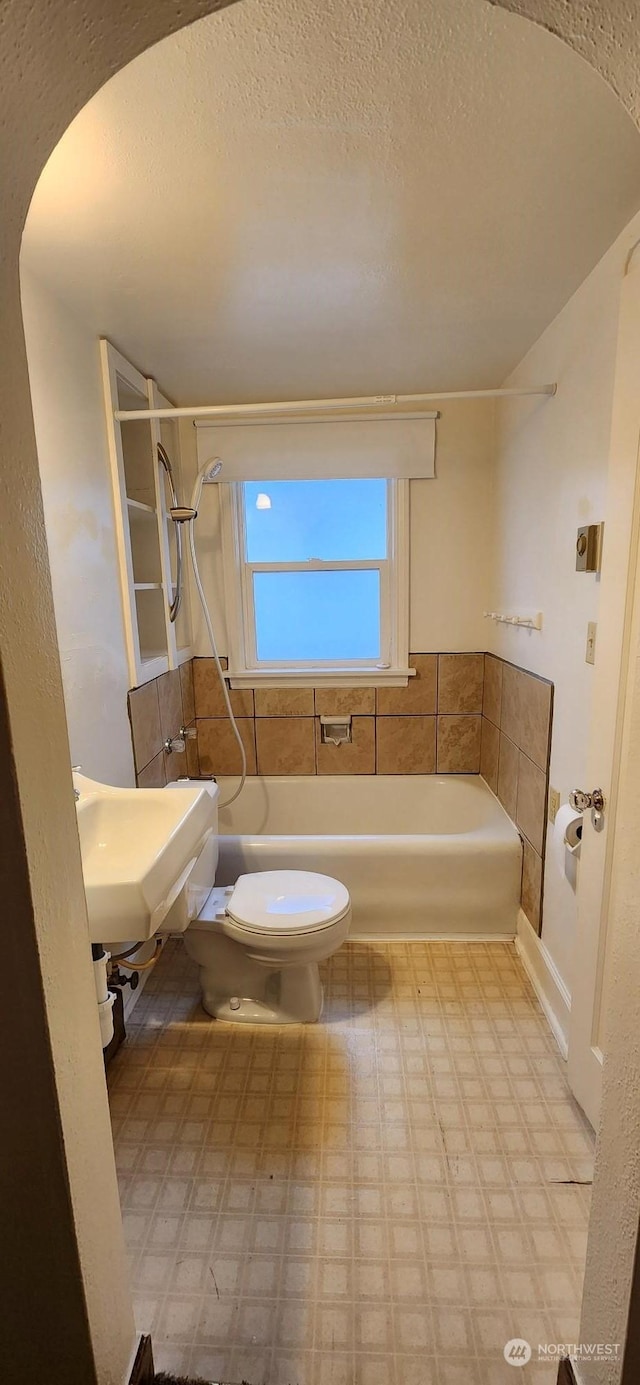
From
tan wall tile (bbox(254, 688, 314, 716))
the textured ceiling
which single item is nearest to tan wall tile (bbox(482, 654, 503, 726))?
tan wall tile (bbox(254, 688, 314, 716))

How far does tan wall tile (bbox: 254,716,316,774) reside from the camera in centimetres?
292

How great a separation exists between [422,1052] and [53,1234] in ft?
4.05

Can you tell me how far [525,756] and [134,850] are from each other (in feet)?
4.51

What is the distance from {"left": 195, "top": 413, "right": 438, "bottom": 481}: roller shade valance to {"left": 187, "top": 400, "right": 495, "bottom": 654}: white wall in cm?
10

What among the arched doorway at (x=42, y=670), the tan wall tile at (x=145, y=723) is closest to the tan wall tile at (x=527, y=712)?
the tan wall tile at (x=145, y=723)

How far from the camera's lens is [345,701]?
9.46ft

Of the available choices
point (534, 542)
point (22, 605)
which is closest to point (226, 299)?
point (534, 542)

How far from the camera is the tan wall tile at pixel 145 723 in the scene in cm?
202

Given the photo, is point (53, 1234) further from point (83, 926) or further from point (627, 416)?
point (627, 416)

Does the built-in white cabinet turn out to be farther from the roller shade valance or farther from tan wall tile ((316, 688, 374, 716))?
tan wall tile ((316, 688, 374, 716))

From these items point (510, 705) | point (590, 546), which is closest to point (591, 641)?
point (590, 546)

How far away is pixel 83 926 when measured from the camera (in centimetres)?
83

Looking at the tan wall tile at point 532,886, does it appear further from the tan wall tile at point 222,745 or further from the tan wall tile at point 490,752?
the tan wall tile at point 222,745

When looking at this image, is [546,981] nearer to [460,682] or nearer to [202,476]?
[460,682]
